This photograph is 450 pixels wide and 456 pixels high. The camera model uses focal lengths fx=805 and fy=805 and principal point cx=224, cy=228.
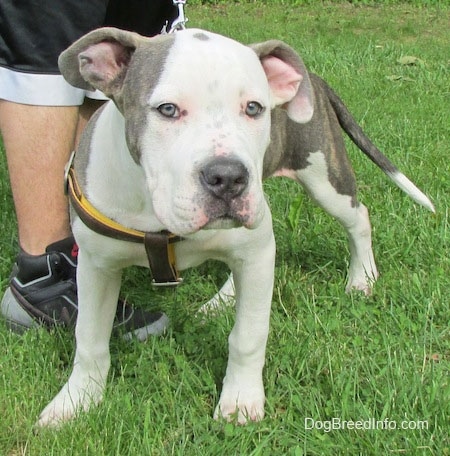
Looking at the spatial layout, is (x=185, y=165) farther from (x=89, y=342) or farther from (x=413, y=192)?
(x=413, y=192)

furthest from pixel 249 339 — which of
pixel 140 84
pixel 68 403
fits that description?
pixel 140 84

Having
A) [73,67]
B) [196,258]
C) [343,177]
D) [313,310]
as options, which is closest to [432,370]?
[313,310]

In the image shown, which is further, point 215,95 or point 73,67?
point 73,67

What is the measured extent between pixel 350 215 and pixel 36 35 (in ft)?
4.83

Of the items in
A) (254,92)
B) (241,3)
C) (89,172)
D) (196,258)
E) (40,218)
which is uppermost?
(254,92)

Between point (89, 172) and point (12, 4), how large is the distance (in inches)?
34.6

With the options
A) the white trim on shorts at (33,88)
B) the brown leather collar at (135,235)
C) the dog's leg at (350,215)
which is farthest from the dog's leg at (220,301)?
the white trim on shorts at (33,88)

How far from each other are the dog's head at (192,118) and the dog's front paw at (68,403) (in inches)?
31.3

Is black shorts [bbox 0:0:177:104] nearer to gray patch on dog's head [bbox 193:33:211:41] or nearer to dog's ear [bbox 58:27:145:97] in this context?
dog's ear [bbox 58:27:145:97]

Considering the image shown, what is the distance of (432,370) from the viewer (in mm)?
2596

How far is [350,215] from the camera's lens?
3.44 meters

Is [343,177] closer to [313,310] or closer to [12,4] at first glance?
[313,310]

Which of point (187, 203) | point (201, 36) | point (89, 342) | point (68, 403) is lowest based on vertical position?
point (68, 403)

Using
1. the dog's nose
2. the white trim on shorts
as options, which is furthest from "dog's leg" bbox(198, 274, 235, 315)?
the dog's nose
